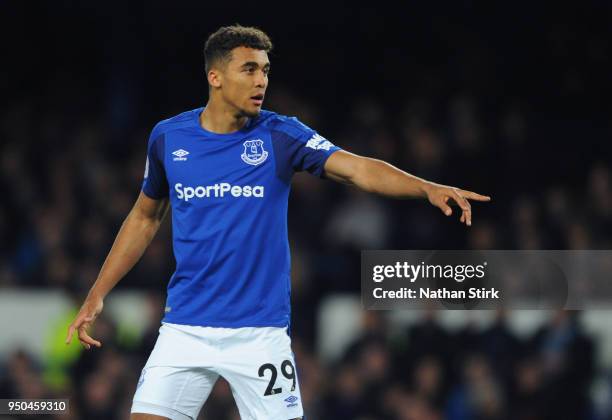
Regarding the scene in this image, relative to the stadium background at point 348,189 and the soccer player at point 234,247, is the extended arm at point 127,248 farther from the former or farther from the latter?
the stadium background at point 348,189

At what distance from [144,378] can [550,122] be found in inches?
250

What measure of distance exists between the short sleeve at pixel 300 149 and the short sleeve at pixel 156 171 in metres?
0.50

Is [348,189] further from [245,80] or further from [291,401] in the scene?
[291,401]

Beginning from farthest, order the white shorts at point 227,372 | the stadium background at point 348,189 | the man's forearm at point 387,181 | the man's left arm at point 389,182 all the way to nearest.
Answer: the stadium background at point 348,189 < the white shorts at point 227,372 < the man's forearm at point 387,181 < the man's left arm at point 389,182

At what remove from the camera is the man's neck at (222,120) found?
453cm

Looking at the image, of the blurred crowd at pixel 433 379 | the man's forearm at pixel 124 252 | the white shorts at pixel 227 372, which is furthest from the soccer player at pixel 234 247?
the blurred crowd at pixel 433 379

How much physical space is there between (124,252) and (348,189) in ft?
16.8

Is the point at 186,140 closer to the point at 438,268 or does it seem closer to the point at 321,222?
the point at 438,268

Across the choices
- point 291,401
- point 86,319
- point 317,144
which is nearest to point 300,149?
point 317,144

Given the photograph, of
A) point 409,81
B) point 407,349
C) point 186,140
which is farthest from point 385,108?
point 186,140

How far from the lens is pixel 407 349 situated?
8195 mm

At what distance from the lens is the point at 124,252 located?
4.70 m

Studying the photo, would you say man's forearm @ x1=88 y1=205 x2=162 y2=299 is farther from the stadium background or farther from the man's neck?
the stadium background

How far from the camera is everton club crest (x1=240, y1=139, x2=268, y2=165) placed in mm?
4434
